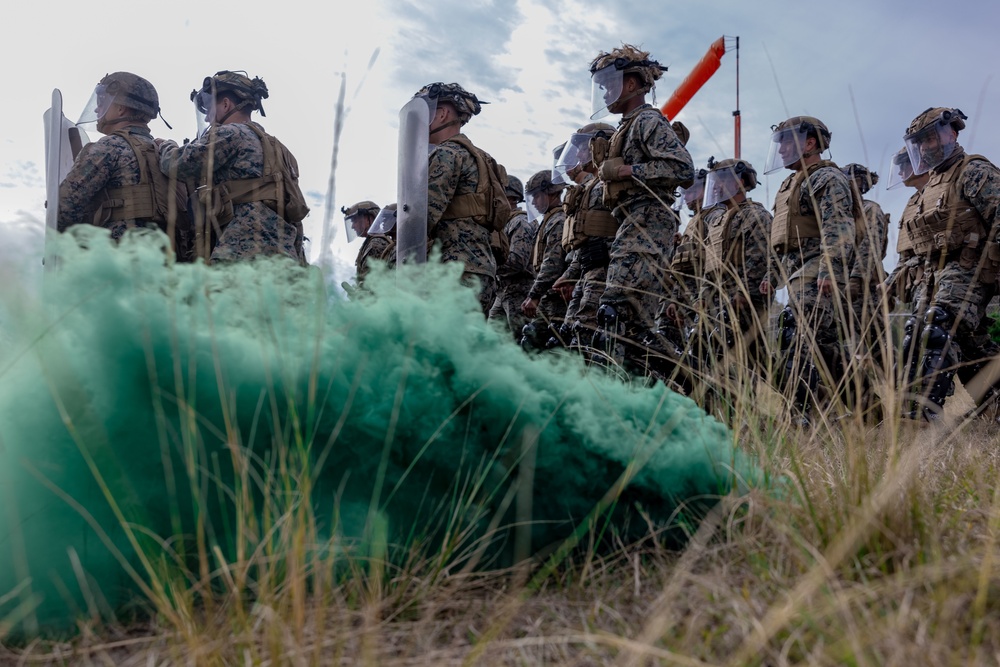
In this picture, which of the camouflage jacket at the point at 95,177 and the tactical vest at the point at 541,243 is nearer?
the camouflage jacket at the point at 95,177

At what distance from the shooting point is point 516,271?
7.58 meters

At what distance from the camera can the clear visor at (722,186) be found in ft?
21.6

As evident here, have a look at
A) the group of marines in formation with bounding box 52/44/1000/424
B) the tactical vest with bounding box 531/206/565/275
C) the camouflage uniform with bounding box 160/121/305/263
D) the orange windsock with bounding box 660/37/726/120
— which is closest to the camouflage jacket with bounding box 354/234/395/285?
the tactical vest with bounding box 531/206/565/275

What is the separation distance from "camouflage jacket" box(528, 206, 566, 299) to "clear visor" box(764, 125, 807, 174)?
64.8 inches

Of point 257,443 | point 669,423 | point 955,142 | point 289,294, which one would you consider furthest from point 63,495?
point 955,142

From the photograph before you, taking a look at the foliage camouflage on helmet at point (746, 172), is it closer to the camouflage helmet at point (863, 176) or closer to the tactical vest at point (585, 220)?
the camouflage helmet at point (863, 176)

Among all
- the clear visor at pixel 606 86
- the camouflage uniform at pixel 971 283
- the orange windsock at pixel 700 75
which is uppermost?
the orange windsock at pixel 700 75

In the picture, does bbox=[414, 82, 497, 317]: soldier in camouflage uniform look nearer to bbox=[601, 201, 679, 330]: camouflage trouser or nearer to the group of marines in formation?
the group of marines in formation

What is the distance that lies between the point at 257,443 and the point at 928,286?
4.50 m

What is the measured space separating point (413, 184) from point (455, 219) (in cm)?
44

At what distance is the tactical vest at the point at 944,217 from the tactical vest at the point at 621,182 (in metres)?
1.72

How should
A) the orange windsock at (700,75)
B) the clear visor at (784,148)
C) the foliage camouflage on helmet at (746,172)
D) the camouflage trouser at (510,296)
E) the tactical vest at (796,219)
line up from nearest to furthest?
the tactical vest at (796,219) < the clear visor at (784,148) < the foliage camouflage on helmet at (746,172) < the camouflage trouser at (510,296) < the orange windsock at (700,75)

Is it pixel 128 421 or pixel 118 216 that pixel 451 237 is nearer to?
pixel 118 216

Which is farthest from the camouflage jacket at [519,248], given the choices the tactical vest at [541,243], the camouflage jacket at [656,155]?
the camouflage jacket at [656,155]
